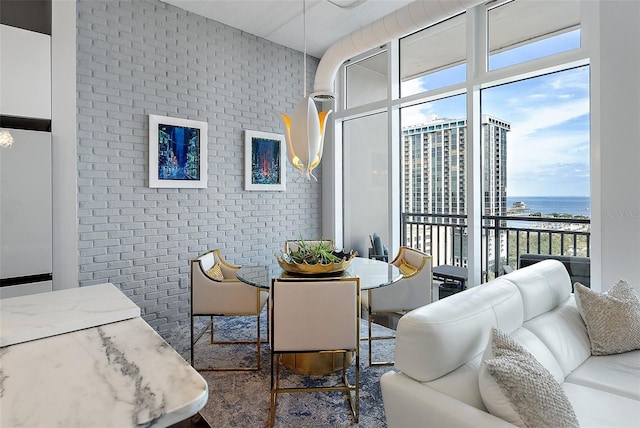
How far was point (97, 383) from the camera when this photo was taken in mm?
797

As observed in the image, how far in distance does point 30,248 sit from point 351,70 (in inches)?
163

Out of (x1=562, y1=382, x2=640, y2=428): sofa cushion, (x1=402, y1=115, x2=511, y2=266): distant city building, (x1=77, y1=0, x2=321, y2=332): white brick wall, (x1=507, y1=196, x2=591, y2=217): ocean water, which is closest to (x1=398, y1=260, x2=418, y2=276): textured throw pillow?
(x1=402, y1=115, x2=511, y2=266): distant city building

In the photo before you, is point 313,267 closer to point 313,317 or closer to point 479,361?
point 313,317

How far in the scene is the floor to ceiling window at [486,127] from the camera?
3.10m

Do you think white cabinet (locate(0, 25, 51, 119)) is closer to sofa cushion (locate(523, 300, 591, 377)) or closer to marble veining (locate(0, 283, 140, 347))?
marble veining (locate(0, 283, 140, 347))

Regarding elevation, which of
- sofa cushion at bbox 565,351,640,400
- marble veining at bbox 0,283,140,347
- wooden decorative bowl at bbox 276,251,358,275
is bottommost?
sofa cushion at bbox 565,351,640,400

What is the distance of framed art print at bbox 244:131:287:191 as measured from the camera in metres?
4.30

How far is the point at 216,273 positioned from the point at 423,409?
2129mm

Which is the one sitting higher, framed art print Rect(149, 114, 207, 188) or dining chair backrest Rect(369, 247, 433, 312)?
framed art print Rect(149, 114, 207, 188)

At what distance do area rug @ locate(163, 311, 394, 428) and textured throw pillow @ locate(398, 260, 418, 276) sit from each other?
69cm

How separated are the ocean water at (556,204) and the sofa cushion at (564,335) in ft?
3.92

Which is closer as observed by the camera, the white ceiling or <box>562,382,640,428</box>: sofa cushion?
<box>562,382,640,428</box>: sofa cushion

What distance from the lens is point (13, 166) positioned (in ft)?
7.36

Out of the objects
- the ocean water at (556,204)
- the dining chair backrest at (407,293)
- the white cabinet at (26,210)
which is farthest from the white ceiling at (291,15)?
the dining chair backrest at (407,293)
